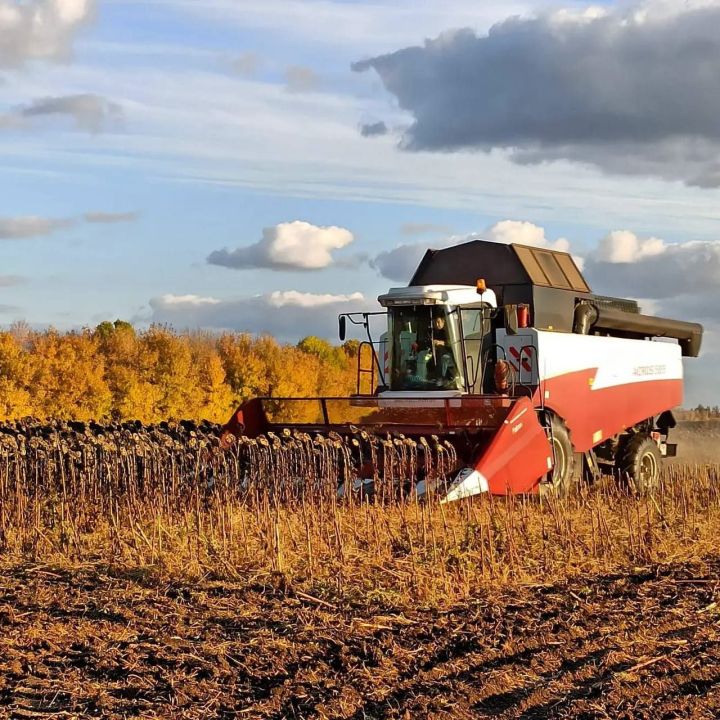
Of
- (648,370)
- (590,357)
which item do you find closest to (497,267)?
(590,357)

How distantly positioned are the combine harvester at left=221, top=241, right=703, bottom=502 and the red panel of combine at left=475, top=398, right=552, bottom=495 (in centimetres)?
1

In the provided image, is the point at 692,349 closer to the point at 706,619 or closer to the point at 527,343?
the point at 527,343

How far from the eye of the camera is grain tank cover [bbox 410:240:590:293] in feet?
42.7

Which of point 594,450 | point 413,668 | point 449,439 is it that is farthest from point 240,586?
point 594,450

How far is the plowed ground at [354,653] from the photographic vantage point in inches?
183

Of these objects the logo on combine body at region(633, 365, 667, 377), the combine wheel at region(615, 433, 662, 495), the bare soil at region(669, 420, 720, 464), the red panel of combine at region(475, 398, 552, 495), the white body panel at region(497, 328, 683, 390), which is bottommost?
the bare soil at region(669, 420, 720, 464)

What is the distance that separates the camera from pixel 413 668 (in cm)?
524

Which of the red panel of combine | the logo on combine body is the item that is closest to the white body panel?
the logo on combine body

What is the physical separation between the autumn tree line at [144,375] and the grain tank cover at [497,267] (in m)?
14.8

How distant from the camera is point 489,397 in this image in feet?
34.5

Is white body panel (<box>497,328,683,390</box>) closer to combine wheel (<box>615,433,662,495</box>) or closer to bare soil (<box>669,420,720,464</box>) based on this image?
combine wheel (<box>615,433,662,495</box>)

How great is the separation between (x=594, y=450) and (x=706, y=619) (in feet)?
24.4

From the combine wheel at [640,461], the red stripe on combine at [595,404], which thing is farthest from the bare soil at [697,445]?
the combine wheel at [640,461]

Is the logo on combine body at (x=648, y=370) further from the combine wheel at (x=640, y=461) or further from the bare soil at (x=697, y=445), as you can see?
the bare soil at (x=697, y=445)
